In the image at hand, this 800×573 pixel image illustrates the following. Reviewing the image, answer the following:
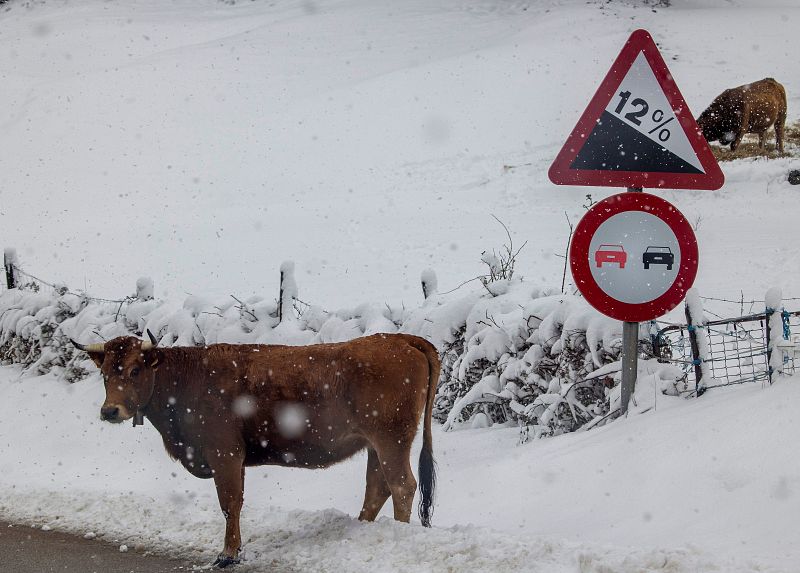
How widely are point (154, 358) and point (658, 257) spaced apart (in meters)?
2.84

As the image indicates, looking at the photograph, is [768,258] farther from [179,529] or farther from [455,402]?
[179,529]

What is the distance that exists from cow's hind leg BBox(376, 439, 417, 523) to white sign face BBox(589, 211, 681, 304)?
1412 mm

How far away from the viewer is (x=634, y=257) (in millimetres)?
4621

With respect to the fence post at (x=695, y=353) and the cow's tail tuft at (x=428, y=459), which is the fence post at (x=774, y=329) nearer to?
the fence post at (x=695, y=353)

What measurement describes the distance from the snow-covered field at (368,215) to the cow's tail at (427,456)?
23 centimetres

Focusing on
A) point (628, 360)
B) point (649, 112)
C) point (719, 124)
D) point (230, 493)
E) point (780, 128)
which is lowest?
point (230, 493)

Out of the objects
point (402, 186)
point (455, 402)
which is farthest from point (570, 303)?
point (402, 186)

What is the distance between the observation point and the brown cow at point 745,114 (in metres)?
15.8

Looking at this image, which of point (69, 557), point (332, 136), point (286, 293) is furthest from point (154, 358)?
point (332, 136)

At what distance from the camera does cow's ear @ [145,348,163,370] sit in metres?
4.82

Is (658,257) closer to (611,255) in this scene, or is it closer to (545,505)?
(611,255)

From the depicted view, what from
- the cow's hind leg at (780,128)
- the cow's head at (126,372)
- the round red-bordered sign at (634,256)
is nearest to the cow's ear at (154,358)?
the cow's head at (126,372)

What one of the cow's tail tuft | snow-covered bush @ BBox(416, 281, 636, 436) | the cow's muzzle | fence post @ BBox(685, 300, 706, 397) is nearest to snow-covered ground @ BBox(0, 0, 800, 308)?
snow-covered bush @ BBox(416, 281, 636, 436)

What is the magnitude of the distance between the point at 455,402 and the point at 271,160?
19619 millimetres
